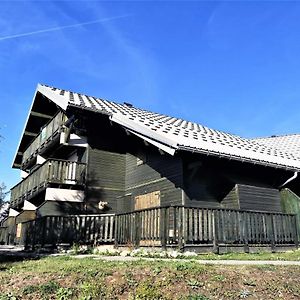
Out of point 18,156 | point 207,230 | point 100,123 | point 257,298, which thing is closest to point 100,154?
point 100,123

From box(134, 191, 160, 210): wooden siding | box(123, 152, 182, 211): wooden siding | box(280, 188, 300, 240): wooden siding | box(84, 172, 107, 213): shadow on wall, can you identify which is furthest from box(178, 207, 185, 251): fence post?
box(84, 172, 107, 213): shadow on wall

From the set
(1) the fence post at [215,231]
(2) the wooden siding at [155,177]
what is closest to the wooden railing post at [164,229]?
(1) the fence post at [215,231]

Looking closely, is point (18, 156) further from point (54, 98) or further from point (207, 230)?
point (207, 230)

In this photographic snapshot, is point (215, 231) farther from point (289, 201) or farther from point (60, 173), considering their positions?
point (60, 173)

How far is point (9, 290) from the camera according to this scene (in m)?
5.64

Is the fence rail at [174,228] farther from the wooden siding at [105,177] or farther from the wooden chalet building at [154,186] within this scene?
the wooden siding at [105,177]

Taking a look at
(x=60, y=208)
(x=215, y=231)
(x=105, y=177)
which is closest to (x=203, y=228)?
(x=215, y=231)

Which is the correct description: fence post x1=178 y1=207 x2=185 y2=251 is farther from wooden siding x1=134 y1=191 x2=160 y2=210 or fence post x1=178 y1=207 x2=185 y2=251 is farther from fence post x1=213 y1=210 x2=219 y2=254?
wooden siding x1=134 y1=191 x2=160 y2=210

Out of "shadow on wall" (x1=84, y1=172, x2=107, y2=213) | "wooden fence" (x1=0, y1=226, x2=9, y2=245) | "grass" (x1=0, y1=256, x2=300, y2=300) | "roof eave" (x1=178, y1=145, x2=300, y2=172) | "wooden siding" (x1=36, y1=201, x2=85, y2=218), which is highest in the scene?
"roof eave" (x1=178, y1=145, x2=300, y2=172)

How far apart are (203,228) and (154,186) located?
5047 mm

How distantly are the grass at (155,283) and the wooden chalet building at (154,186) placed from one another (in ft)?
11.7

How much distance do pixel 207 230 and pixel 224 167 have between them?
3880mm

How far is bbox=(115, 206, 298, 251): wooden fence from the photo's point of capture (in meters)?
9.60

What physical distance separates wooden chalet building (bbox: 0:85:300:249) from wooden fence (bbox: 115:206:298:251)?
0.03 m
